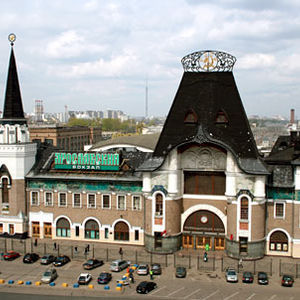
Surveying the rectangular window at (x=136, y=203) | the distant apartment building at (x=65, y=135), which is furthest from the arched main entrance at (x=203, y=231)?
the distant apartment building at (x=65, y=135)

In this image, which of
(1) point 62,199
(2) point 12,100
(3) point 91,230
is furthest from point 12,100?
(3) point 91,230

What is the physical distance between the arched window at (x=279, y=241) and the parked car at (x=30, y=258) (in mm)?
30848

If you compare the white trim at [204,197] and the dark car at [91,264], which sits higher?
the white trim at [204,197]

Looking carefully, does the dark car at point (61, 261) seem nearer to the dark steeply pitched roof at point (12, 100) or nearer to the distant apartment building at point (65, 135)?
the dark steeply pitched roof at point (12, 100)

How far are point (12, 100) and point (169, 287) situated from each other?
37918mm

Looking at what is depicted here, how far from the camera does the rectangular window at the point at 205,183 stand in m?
57.4

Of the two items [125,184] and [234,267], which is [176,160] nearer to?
[125,184]

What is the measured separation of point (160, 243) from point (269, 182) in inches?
660

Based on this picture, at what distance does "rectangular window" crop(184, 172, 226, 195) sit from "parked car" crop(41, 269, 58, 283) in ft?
68.6

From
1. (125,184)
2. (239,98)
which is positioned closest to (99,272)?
(125,184)

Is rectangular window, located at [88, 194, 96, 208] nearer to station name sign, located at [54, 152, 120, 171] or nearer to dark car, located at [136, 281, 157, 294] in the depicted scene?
station name sign, located at [54, 152, 120, 171]

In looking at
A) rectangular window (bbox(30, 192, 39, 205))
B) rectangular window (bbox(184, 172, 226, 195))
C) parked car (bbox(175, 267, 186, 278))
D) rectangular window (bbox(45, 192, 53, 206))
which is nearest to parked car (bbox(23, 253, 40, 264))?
rectangular window (bbox(45, 192, 53, 206))

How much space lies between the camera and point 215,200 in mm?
57531

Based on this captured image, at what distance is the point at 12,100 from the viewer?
6500 centimetres
